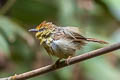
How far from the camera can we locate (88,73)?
2.96 metres

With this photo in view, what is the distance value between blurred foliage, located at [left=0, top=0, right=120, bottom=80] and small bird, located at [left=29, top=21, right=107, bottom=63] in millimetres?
497

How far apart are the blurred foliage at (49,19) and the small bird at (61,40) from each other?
497 mm

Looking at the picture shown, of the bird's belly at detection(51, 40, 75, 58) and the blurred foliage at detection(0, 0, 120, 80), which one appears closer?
the bird's belly at detection(51, 40, 75, 58)

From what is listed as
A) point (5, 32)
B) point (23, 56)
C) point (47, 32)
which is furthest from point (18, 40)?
A: point (47, 32)

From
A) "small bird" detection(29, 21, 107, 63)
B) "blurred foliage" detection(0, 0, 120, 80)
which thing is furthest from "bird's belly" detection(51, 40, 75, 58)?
"blurred foliage" detection(0, 0, 120, 80)

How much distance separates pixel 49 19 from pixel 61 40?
123 cm

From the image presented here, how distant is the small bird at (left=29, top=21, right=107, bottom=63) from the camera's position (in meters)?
1.96

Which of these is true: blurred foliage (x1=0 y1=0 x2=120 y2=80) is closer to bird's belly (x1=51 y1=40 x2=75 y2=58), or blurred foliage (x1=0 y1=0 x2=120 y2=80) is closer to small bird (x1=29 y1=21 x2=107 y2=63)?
small bird (x1=29 y1=21 x2=107 y2=63)

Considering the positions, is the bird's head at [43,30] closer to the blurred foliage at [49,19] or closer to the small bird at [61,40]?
the small bird at [61,40]

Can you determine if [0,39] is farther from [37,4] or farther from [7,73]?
[37,4]

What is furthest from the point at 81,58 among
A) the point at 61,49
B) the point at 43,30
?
the point at 43,30

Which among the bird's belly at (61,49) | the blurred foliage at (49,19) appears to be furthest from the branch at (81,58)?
the blurred foliage at (49,19)

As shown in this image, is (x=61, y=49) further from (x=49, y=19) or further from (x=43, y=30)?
(x=49, y=19)

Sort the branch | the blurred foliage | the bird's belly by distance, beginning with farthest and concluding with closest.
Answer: the blurred foliage < the bird's belly < the branch
